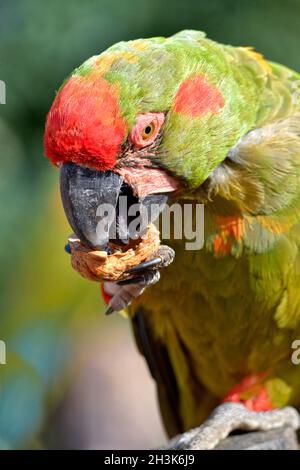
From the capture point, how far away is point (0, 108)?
292cm

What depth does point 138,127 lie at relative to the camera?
138 cm

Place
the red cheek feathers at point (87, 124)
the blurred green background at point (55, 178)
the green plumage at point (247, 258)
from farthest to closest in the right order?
the blurred green background at point (55, 178) < the green plumage at point (247, 258) < the red cheek feathers at point (87, 124)

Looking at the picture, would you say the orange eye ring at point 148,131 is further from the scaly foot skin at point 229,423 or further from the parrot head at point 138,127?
the scaly foot skin at point 229,423

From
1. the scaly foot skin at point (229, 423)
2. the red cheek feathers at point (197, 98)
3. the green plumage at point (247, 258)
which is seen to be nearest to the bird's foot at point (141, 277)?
the green plumage at point (247, 258)

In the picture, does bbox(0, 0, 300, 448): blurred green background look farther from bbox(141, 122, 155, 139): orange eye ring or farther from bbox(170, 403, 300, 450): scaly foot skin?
bbox(141, 122, 155, 139): orange eye ring

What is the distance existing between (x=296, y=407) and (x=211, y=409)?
0.26 meters

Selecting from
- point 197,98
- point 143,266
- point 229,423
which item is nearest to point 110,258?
point 143,266

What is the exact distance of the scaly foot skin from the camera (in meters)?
1.82

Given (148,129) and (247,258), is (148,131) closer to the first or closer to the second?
(148,129)

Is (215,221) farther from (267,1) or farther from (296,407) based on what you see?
(267,1)

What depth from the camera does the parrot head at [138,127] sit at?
1.32 meters

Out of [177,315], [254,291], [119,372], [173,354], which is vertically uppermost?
[254,291]

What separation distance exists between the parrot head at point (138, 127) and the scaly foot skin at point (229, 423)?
26.2 inches
